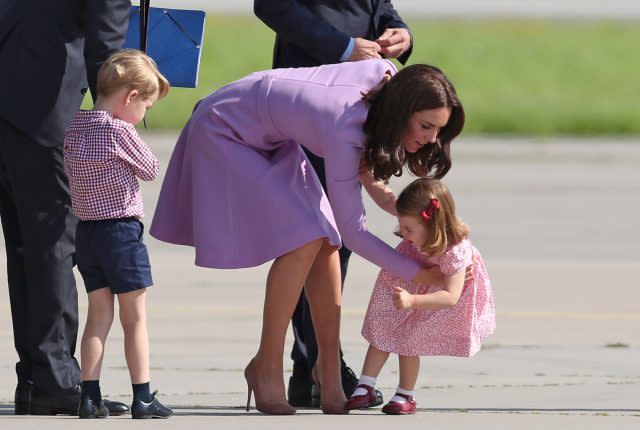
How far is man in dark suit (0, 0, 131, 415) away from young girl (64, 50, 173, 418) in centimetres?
15

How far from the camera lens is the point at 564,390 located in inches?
256

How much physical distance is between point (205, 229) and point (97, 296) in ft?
1.54

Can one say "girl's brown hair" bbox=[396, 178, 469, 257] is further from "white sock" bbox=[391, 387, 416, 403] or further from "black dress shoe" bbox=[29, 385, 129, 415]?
"black dress shoe" bbox=[29, 385, 129, 415]

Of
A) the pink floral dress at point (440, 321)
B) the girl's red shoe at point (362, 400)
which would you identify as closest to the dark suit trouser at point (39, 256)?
the girl's red shoe at point (362, 400)

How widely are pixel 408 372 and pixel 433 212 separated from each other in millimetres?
581

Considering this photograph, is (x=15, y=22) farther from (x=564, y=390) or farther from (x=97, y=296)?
(x=564, y=390)

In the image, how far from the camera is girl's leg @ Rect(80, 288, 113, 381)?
5.60 m

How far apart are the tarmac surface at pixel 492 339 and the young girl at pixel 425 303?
18 centimetres

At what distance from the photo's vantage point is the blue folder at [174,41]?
622 cm

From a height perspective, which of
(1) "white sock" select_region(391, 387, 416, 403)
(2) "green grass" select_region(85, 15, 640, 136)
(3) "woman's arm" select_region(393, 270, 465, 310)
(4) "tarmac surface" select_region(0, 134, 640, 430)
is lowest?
(2) "green grass" select_region(85, 15, 640, 136)

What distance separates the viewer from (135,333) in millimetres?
5641

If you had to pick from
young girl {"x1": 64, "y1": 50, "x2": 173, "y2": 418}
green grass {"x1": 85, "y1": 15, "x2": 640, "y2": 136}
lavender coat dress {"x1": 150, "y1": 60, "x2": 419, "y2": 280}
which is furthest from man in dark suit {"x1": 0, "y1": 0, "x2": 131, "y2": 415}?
green grass {"x1": 85, "y1": 15, "x2": 640, "y2": 136}

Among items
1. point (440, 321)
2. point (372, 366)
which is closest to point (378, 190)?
point (440, 321)

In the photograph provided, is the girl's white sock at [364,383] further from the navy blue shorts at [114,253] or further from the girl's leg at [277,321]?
the navy blue shorts at [114,253]
